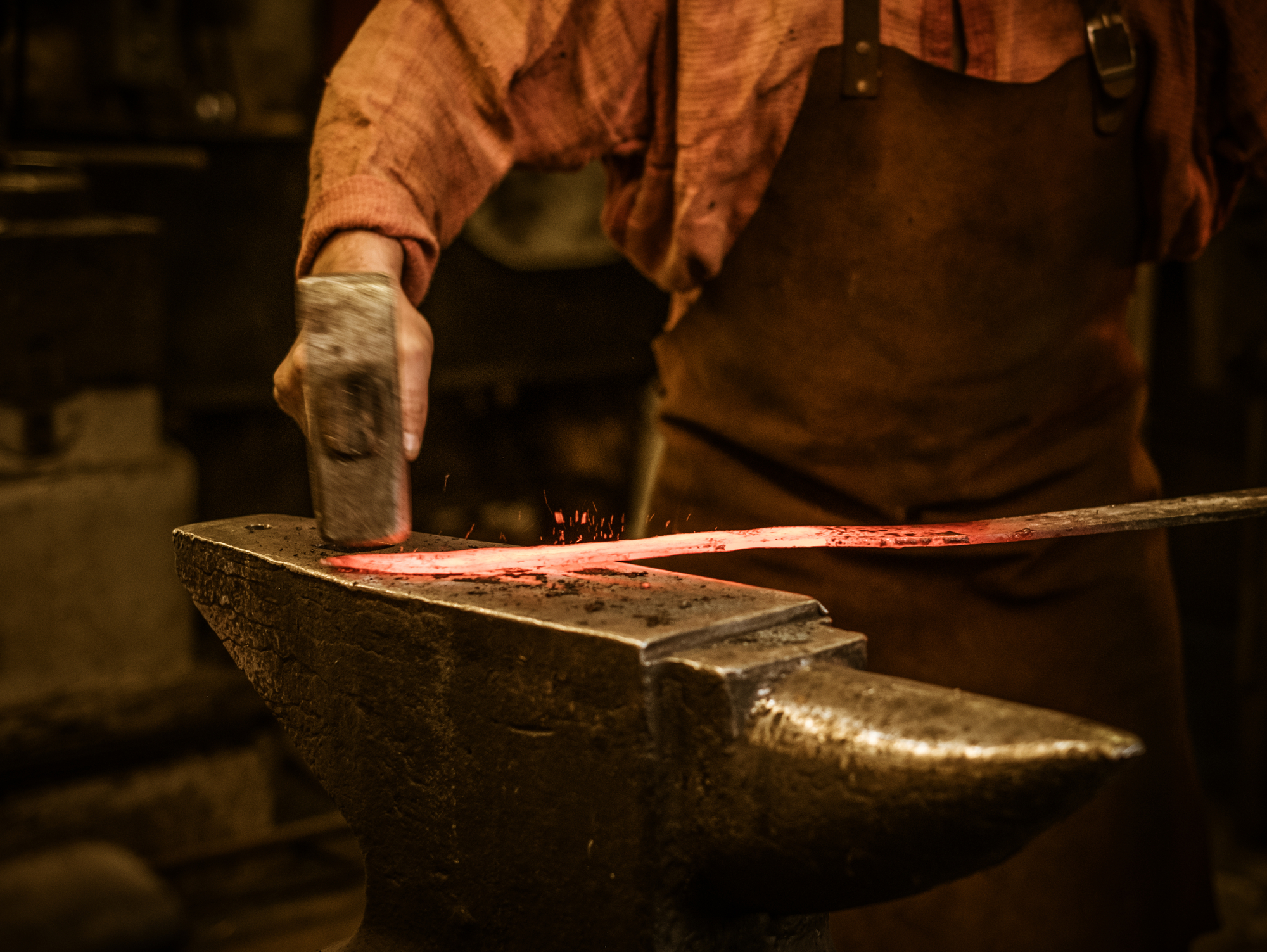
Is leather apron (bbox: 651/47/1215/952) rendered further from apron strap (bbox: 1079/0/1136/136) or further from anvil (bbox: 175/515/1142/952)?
anvil (bbox: 175/515/1142/952)

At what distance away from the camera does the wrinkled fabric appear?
1.14 m

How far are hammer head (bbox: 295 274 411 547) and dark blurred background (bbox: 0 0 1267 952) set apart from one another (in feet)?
4.99

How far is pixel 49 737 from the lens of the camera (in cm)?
255

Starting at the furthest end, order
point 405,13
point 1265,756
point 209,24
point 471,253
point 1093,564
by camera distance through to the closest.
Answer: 1. point 209,24
2. point 471,253
3. point 1265,756
4. point 1093,564
5. point 405,13

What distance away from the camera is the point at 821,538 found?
1021 millimetres

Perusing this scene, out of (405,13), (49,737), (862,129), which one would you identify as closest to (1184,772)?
(862,129)

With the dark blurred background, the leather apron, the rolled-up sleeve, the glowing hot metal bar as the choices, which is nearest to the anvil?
the glowing hot metal bar

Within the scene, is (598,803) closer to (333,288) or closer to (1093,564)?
(333,288)

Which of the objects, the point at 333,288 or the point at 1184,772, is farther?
the point at 1184,772

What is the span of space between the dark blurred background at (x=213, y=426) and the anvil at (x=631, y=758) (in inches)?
56.5

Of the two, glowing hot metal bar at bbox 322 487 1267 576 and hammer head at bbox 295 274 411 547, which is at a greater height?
hammer head at bbox 295 274 411 547

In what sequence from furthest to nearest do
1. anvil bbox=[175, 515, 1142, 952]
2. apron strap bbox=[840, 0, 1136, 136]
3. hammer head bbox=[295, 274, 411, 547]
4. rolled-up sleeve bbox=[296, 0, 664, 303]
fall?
apron strap bbox=[840, 0, 1136, 136], rolled-up sleeve bbox=[296, 0, 664, 303], hammer head bbox=[295, 274, 411, 547], anvil bbox=[175, 515, 1142, 952]

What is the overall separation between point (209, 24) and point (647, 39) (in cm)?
275

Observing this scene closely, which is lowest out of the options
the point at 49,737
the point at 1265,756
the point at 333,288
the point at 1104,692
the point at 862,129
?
the point at 1265,756
